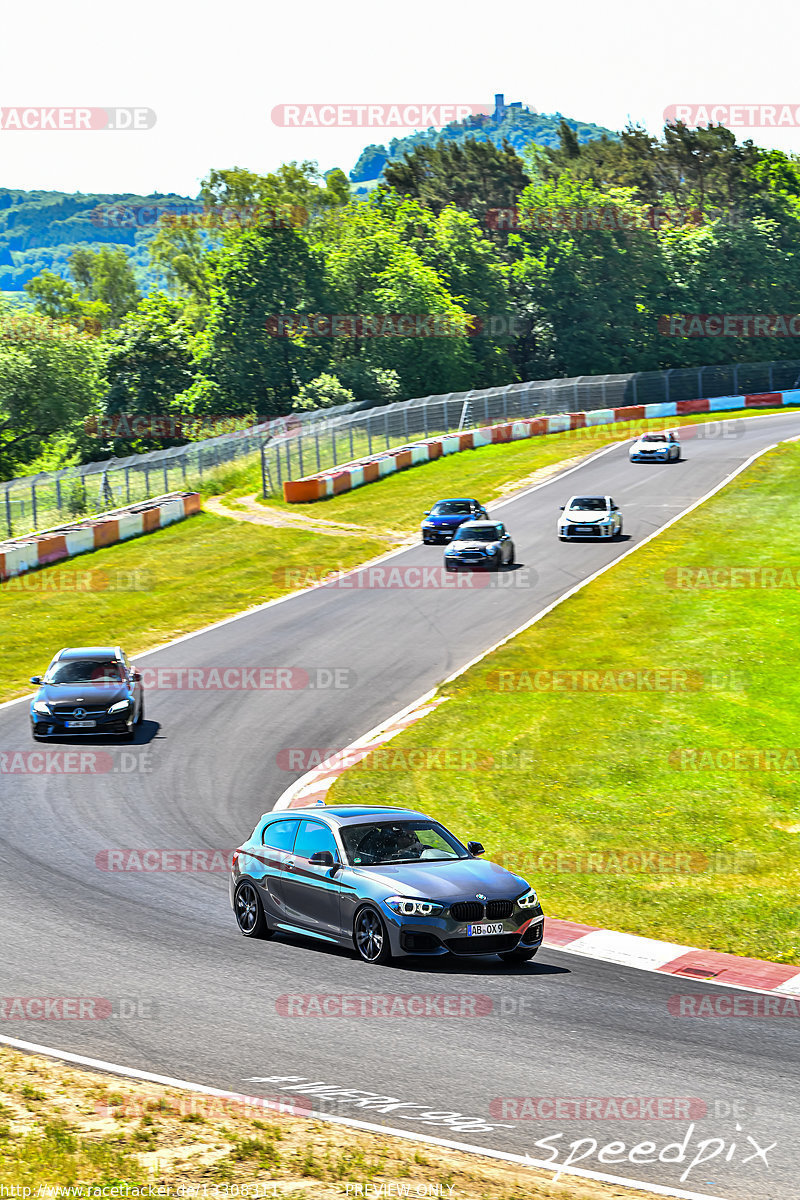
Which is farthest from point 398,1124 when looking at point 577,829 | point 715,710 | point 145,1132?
point 715,710

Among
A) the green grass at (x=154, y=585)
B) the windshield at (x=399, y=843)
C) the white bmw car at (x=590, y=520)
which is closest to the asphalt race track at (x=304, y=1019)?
the windshield at (x=399, y=843)

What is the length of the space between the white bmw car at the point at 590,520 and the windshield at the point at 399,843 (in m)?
29.8

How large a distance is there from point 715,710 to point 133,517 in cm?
2800

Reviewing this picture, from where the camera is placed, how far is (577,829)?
18.8m

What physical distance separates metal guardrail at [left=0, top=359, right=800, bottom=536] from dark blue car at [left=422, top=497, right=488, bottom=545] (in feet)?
41.6
